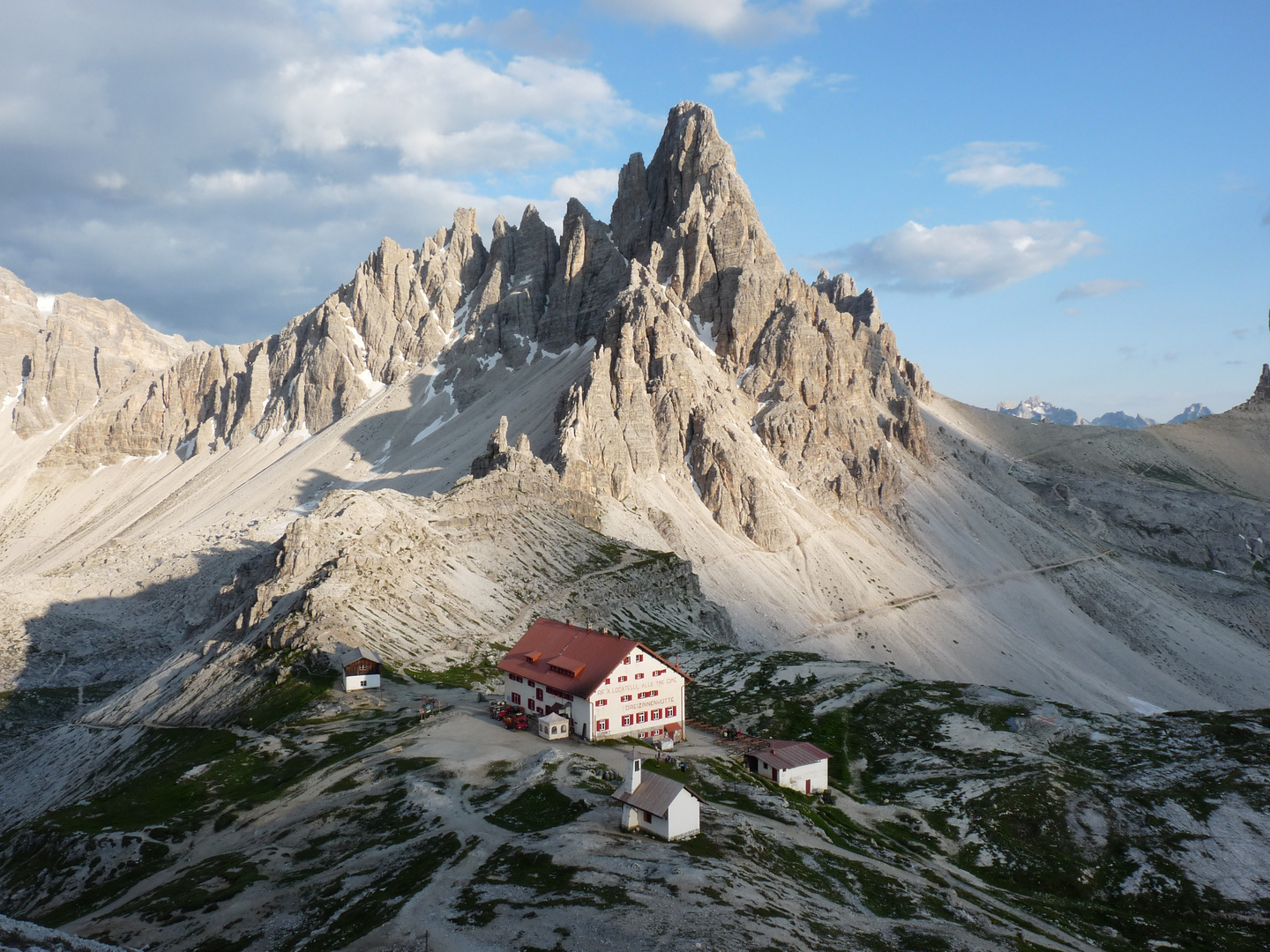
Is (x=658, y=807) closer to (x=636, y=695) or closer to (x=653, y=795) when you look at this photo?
(x=653, y=795)

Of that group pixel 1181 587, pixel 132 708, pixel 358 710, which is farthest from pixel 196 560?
pixel 1181 587

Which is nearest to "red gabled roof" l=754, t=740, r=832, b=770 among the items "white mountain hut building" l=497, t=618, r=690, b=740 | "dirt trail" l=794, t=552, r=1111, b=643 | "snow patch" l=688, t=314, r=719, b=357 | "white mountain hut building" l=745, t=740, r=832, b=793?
"white mountain hut building" l=745, t=740, r=832, b=793

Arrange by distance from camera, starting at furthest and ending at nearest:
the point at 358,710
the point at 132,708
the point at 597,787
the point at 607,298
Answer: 1. the point at 607,298
2. the point at 132,708
3. the point at 358,710
4. the point at 597,787

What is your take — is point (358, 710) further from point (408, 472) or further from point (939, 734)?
point (408, 472)

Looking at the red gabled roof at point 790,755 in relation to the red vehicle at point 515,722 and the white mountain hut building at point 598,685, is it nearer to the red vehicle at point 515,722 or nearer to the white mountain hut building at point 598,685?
the white mountain hut building at point 598,685

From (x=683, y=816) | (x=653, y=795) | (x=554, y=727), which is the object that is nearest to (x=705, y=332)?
(x=554, y=727)

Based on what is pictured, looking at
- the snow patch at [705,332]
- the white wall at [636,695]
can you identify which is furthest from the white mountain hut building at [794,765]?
the snow patch at [705,332]

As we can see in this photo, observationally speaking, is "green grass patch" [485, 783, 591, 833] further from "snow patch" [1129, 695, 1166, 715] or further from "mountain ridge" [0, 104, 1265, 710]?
"snow patch" [1129, 695, 1166, 715]
